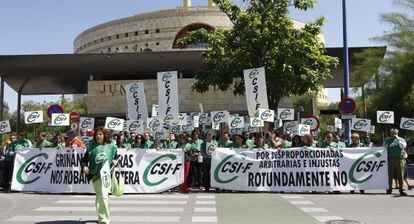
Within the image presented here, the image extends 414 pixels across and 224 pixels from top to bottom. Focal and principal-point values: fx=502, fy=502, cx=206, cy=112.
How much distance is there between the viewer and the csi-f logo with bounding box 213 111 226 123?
19891mm

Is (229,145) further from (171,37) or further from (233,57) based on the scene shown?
(171,37)

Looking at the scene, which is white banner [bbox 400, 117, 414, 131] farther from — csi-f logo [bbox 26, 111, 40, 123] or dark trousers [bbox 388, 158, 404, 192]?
csi-f logo [bbox 26, 111, 40, 123]

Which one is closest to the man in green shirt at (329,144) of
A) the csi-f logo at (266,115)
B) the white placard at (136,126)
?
the csi-f logo at (266,115)

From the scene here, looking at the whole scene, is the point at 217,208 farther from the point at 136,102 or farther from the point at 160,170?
the point at 136,102

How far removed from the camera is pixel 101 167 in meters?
8.70

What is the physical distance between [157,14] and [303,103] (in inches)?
1806

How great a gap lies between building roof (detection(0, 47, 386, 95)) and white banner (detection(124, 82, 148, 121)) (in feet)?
56.1

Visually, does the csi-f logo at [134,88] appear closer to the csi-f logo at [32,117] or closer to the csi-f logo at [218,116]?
the csi-f logo at [218,116]

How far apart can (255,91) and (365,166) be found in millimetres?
5127

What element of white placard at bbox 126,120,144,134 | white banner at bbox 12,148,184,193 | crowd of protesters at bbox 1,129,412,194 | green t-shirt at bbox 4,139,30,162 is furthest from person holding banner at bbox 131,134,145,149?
green t-shirt at bbox 4,139,30,162

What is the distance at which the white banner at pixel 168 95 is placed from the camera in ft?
58.7

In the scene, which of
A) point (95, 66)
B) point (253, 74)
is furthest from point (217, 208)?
point (95, 66)

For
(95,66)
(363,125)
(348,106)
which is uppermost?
(95,66)

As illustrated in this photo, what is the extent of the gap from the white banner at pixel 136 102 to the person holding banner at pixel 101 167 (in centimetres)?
993
